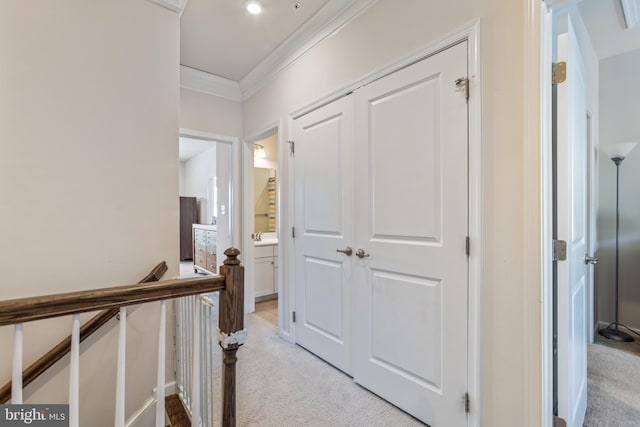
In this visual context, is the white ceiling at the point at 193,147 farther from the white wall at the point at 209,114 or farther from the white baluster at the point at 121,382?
the white baluster at the point at 121,382

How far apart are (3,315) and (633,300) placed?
4236 millimetres

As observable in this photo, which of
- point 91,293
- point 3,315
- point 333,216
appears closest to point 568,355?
point 333,216

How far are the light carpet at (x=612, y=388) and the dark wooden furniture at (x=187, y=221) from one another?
744cm

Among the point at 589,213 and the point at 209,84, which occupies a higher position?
the point at 209,84

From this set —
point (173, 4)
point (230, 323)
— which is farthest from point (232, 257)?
point (173, 4)

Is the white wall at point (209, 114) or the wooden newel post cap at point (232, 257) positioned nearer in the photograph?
the wooden newel post cap at point (232, 257)

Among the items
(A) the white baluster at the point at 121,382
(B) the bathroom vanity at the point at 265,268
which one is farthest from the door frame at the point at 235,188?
(A) the white baluster at the point at 121,382

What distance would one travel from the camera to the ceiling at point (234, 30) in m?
2.18

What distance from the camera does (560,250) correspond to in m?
1.23

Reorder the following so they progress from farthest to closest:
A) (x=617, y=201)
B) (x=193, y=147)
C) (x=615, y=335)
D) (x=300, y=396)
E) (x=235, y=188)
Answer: (x=193, y=147) → (x=235, y=188) → (x=617, y=201) → (x=615, y=335) → (x=300, y=396)

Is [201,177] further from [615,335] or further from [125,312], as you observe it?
[615,335]

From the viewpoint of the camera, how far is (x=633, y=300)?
268 cm

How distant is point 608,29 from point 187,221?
25.2ft

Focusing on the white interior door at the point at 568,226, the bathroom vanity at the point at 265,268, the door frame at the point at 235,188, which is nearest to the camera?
the white interior door at the point at 568,226
